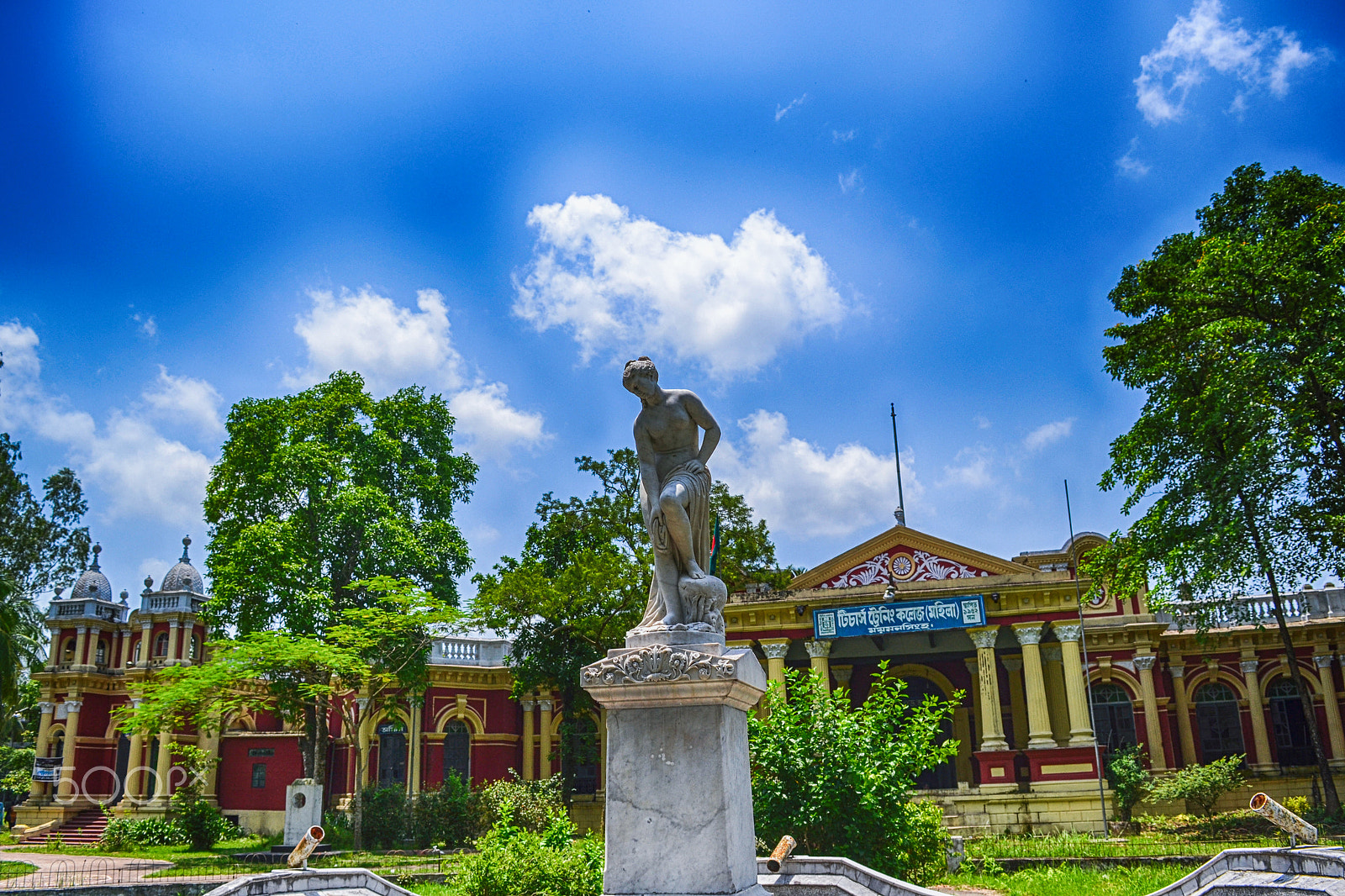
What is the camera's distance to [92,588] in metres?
33.3

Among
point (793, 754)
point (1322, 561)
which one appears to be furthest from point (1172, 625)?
point (793, 754)

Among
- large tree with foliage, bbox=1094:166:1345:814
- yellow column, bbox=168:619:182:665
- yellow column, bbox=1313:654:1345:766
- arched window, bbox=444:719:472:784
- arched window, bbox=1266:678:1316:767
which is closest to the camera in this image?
large tree with foliage, bbox=1094:166:1345:814

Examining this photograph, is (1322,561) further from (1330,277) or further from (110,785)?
(110,785)

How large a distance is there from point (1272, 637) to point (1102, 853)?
1663 centimetres

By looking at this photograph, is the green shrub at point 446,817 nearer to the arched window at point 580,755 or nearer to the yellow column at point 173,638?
the arched window at point 580,755

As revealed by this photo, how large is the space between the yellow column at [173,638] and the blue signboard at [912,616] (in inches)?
828

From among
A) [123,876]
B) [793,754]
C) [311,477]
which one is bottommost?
[123,876]

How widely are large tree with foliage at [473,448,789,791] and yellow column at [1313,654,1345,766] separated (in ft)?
49.5

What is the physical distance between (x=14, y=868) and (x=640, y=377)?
21.0m

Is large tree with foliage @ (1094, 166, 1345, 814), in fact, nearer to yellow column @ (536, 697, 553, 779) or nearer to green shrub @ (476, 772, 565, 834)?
green shrub @ (476, 772, 565, 834)

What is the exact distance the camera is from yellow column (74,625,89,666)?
105 ft

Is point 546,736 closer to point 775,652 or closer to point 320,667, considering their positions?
point 775,652

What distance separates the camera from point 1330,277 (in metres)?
17.7

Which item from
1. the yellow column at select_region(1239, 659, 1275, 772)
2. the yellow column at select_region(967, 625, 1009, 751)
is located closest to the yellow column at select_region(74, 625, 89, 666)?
the yellow column at select_region(967, 625, 1009, 751)
